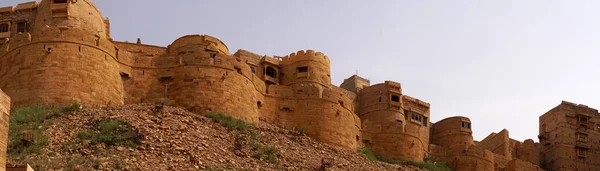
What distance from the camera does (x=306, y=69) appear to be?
43.4 meters

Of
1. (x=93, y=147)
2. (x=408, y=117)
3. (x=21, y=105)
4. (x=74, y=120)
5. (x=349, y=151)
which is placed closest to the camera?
(x=93, y=147)

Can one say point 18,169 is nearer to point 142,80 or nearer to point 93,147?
point 93,147

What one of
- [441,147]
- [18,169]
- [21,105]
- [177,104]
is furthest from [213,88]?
[18,169]

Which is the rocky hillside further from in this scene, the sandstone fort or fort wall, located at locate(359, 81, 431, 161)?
fort wall, located at locate(359, 81, 431, 161)

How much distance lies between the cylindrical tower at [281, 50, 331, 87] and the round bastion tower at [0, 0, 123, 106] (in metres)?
9.60

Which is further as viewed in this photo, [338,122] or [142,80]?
[338,122]

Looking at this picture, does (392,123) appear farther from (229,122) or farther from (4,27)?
(4,27)

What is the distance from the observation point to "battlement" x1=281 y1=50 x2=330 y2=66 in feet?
143

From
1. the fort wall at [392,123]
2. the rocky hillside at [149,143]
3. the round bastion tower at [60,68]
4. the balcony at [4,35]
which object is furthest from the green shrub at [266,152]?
the balcony at [4,35]

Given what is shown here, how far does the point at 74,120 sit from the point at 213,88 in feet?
21.5

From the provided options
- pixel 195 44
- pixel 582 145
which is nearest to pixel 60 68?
pixel 195 44

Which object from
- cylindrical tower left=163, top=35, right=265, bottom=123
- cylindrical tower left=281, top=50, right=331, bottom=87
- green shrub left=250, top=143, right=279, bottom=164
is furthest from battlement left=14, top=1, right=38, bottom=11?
green shrub left=250, top=143, right=279, bottom=164

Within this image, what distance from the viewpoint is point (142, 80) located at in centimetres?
3656

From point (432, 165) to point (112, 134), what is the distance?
1699 centimetres
